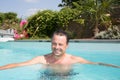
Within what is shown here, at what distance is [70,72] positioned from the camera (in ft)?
16.1

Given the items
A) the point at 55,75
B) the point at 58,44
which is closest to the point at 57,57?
the point at 55,75

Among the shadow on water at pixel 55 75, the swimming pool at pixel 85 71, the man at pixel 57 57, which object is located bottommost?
the swimming pool at pixel 85 71

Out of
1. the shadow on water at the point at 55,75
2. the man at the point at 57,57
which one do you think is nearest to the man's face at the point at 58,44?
the man at the point at 57,57

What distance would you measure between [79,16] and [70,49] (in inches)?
326

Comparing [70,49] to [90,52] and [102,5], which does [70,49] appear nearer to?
[90,52]

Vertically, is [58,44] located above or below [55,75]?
above

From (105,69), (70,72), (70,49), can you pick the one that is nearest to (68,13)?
(70,49)

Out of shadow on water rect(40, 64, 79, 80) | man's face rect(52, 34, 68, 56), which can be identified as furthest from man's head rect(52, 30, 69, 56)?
shadow on water rect(40, 64, 79, 80)

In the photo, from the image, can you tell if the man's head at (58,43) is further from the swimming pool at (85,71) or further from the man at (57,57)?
the swimming pool at (85,71)

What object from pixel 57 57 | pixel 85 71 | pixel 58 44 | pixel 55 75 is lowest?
pixel 85 71

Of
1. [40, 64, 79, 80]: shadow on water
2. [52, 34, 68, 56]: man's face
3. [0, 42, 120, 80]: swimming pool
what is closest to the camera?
[52, 34, 68, 56]: man's face

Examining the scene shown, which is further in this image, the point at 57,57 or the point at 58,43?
the point at 57,57

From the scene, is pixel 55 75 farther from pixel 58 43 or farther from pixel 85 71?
pixel 85 71

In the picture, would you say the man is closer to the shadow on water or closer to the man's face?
the man's face
